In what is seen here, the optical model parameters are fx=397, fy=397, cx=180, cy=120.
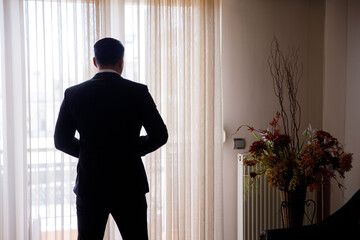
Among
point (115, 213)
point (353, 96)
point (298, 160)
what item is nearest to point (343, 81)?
point (353, 96)

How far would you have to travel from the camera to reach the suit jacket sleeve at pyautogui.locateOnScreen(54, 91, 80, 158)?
5.88 ft

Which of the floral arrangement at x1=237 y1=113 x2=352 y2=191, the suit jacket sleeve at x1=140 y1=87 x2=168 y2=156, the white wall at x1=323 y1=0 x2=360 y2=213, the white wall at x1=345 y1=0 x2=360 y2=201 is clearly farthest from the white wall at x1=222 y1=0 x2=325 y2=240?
the suit jacket sleeve at x1=140 y1=87 x2=168 y2=156

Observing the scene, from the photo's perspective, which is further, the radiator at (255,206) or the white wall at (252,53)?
the white wall at (252,53)

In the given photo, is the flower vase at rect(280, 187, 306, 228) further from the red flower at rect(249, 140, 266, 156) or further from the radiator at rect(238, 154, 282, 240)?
the radiator at rect(238, 154, 282, 240)

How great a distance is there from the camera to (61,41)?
2.76m

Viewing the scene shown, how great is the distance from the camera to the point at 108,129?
1.74 meters

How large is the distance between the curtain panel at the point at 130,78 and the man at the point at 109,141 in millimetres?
1041

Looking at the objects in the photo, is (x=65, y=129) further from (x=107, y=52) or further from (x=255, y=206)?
(x=255, y=206)

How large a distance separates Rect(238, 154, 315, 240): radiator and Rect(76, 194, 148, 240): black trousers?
1.37 metres

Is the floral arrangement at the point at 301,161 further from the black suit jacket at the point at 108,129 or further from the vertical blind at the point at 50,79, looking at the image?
the vertical blind at the point at 50,79

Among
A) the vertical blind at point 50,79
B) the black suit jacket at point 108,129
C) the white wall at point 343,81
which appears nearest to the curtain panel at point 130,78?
the vertical blind at point 50,79

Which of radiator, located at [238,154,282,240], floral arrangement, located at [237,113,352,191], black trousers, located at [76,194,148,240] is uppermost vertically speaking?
floral arrangement, located at [237,113,352,191]

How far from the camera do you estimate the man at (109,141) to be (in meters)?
1.74

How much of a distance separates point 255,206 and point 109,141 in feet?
5.40
